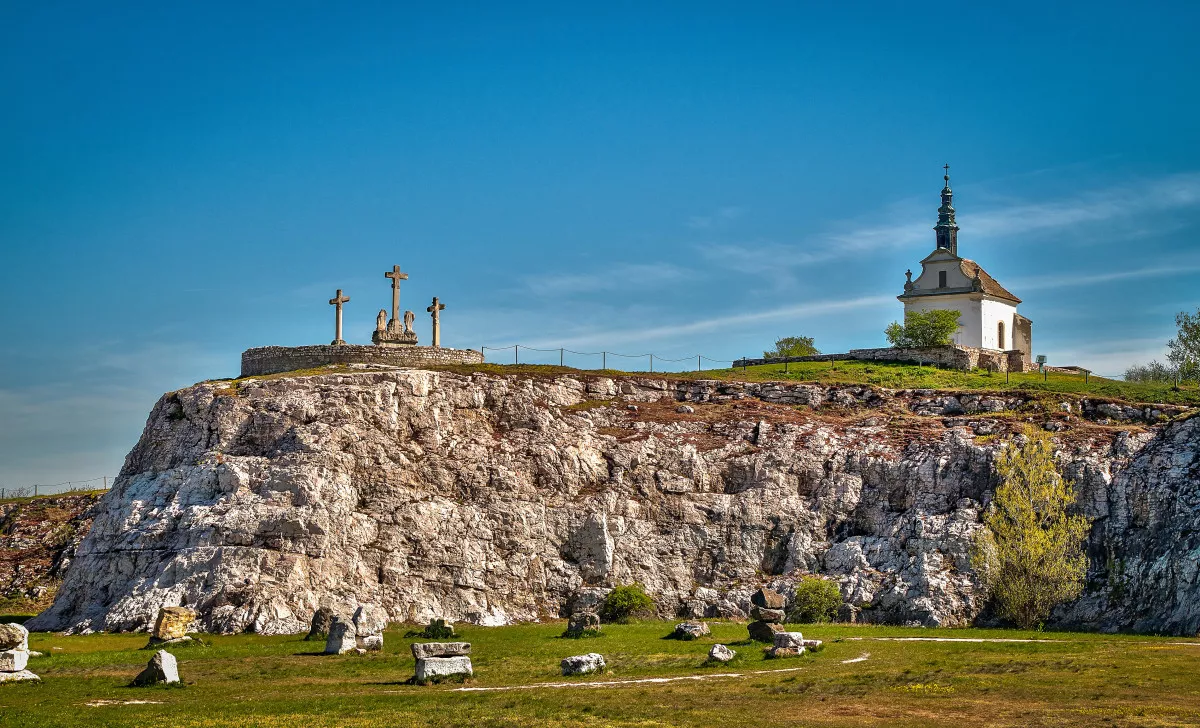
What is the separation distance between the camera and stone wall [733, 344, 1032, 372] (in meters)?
89.3

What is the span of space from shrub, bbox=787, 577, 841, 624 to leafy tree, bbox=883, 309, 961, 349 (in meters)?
40.0

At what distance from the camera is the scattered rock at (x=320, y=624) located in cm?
4966

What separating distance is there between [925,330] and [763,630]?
5512 centimetres

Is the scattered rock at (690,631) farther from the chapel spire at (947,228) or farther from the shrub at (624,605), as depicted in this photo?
the chapel spire at (947,228)

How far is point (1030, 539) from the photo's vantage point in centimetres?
5519

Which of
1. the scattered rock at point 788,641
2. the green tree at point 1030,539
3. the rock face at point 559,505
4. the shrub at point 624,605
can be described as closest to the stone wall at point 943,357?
the rock face at point 559,505

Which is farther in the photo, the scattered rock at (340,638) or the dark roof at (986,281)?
the dark roof at (986,281)

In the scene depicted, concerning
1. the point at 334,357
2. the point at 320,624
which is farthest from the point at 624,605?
the point at 334,357

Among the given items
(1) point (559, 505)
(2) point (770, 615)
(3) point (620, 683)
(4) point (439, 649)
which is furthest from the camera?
(1) point (559, 505)

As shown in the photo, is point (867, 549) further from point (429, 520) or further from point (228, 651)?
point (228, 651)

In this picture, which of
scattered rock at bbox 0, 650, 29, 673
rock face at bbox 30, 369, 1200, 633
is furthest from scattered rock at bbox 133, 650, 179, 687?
rock face at bbox 30, 369, 1200, 633

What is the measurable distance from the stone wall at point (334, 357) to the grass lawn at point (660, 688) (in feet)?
90.3

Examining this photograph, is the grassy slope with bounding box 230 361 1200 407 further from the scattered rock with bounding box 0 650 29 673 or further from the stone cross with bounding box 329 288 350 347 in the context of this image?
the scattered rock with bounding box 0 650 29 673

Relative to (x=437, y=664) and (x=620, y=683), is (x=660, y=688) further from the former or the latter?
(x=437, y=664)
